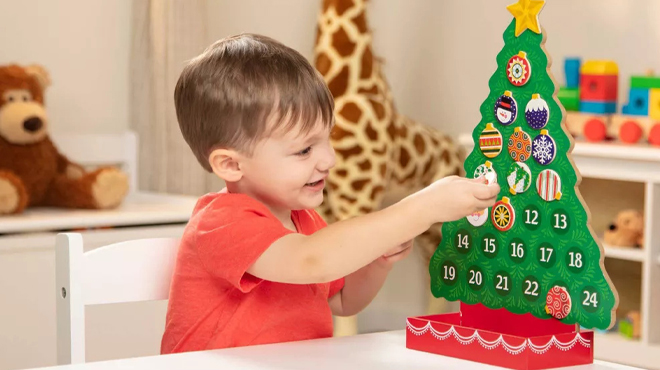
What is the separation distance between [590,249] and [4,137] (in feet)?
6.11

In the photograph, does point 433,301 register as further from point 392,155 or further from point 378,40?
point 378,40

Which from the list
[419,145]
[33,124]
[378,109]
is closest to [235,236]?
[33,124]

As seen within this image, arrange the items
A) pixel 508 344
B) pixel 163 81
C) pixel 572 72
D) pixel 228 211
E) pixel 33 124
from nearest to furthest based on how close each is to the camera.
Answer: pixel 508 344
pixel 228 211
pixel 33 124
pixel 572 72
pixel 163 81

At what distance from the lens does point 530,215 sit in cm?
95

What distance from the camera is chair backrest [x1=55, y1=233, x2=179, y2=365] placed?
1121 mm

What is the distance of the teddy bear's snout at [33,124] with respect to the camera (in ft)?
7.93

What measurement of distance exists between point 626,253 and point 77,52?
5.20ft

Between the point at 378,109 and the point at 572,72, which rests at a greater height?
the point at 572,72

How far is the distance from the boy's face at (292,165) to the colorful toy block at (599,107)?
1686 mm

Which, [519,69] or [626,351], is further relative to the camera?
[626,351]

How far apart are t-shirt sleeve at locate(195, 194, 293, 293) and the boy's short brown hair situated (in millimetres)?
72

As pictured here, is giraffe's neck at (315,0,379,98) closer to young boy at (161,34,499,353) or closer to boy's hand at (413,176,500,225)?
young boy at (161,34,499,353)

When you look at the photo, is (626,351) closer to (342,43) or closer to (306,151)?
(342,43)

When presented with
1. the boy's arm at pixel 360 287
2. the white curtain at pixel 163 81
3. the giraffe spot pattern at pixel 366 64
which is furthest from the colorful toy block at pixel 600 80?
the boy's arm at pixel 360 287
